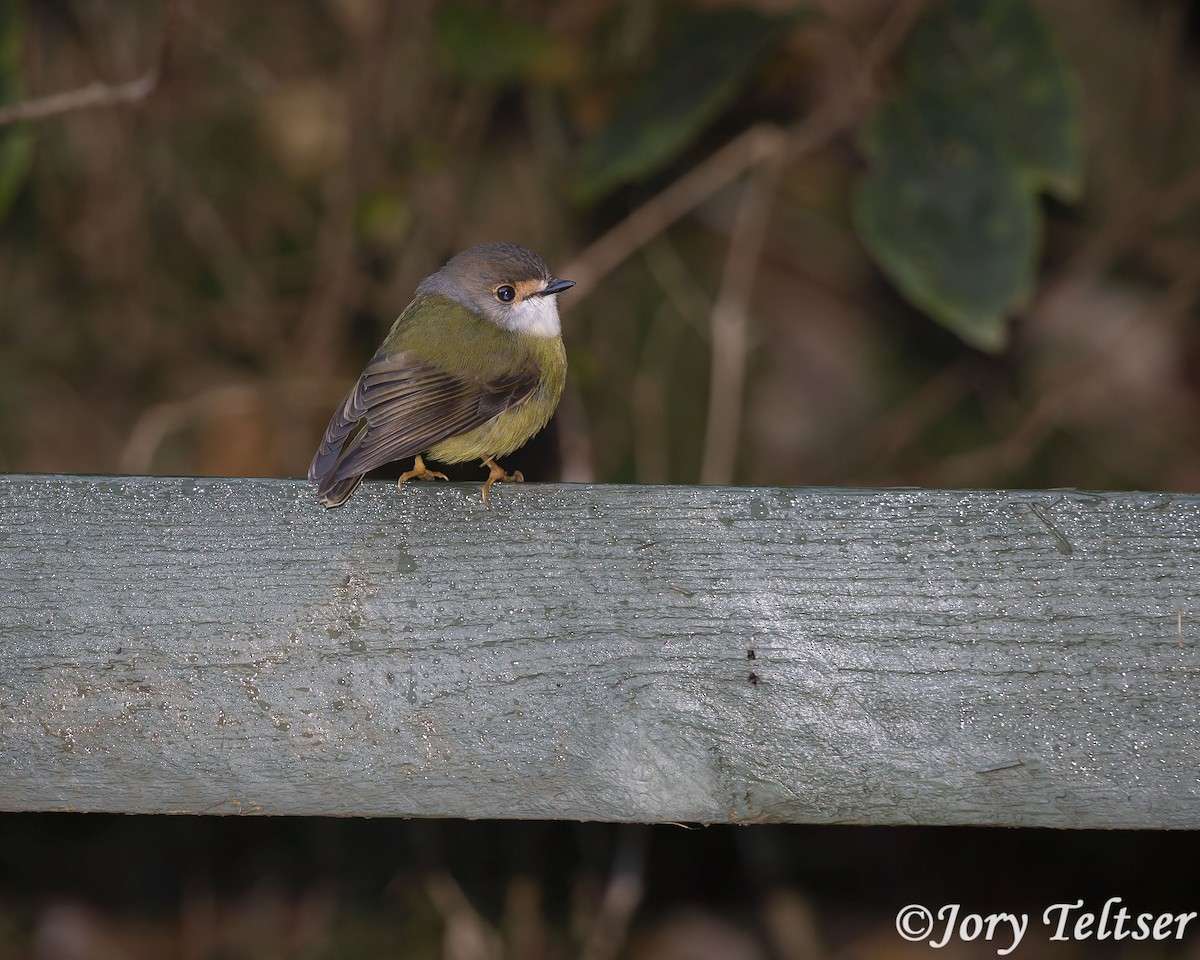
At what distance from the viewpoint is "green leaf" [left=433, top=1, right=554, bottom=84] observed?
4035 millimetres

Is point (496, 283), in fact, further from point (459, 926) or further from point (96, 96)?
point (459, 926)

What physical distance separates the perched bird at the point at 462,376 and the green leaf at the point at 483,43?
0.70 metres

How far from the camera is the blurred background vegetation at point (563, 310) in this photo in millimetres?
4469

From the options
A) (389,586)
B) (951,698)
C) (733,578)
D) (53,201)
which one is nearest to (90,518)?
(389,586)

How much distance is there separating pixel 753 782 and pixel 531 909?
2584 mm

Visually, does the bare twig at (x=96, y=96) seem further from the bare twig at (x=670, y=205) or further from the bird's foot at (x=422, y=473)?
the bare twig at (x=670, y=205)

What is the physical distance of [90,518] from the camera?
2148mm

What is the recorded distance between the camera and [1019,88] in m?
3.39

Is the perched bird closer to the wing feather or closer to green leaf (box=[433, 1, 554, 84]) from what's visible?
the wing feather

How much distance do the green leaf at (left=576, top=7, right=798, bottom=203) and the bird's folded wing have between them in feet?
2.17

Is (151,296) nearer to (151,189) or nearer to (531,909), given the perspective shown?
(151,189)

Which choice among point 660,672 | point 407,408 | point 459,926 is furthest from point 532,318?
point 459,926

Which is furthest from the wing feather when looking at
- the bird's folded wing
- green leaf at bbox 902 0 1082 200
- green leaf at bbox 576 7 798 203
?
green leaf at bbox 902 0 1082 200

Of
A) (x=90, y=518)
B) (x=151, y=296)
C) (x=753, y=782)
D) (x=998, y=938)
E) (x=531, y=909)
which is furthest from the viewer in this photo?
(x=151, y=296)
